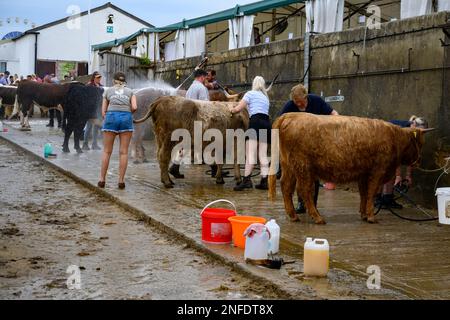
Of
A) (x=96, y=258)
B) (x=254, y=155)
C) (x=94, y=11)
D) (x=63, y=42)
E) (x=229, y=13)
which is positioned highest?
(x=94, y=11)

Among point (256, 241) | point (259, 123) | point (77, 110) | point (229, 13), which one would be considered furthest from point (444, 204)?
point (77, 110)

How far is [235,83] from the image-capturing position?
1712 centimetres

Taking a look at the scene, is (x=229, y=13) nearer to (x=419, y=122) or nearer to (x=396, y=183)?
(x=396, y=183)

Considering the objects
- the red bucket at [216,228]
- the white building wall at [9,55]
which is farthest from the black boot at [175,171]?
the white building wall at [9,55]

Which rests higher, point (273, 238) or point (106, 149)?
point (106, 149)

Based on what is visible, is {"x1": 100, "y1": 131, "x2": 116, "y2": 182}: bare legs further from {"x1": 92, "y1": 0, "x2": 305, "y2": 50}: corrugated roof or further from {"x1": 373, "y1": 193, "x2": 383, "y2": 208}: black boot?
{"x1": 92, "y1": 0, "x2": 305, "y2": 50}: corrugated roof

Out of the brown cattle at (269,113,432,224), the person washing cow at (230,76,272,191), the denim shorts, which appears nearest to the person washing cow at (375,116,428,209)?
the brown cattle at (269,113,432,224)

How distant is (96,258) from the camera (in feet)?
22.4

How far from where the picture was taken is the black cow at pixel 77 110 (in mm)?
17797

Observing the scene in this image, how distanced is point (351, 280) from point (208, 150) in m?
6.71

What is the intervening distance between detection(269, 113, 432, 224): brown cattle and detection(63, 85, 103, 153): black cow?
10.1 metres

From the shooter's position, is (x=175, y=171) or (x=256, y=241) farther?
(x=175, y=171)

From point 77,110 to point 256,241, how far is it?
40.9 ft

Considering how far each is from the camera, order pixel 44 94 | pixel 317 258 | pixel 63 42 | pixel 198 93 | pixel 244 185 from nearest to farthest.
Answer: pixel 317 258, pixel 244 185, pixel 198 93, pixel 44 94, pixel 63 42
